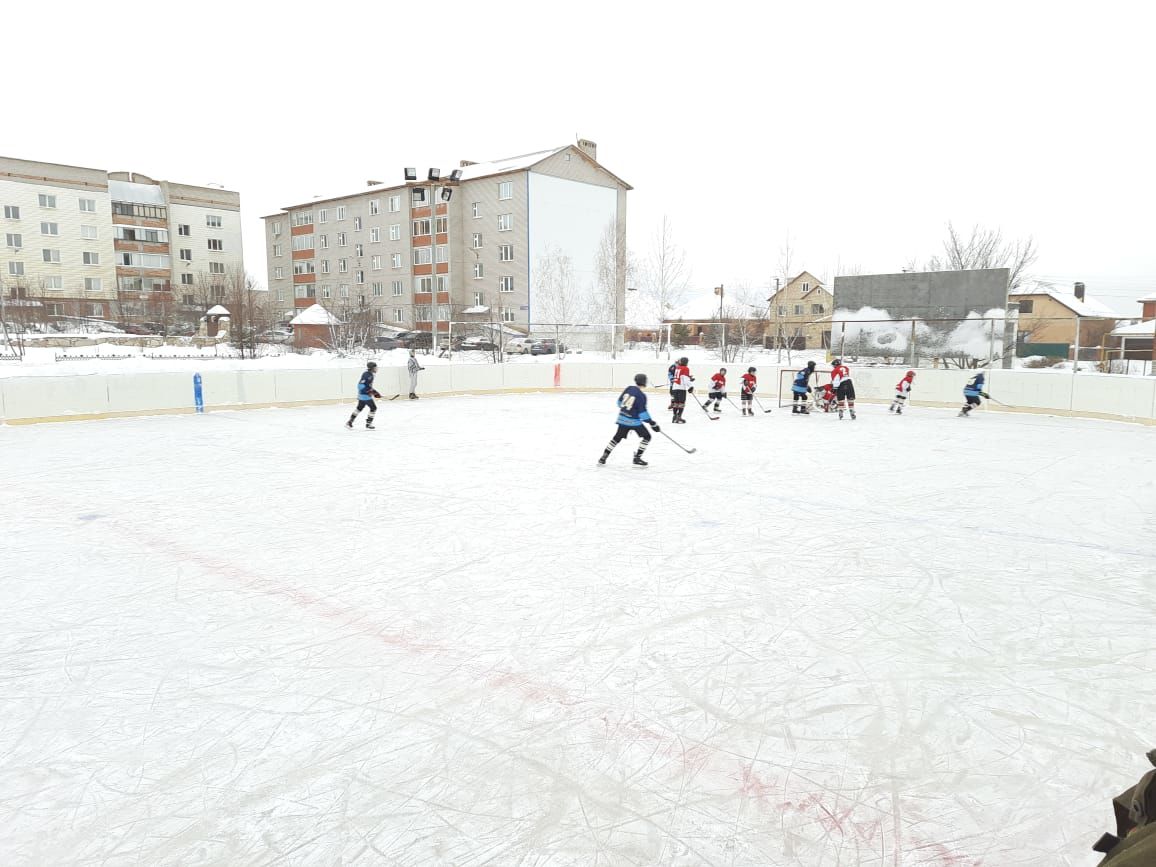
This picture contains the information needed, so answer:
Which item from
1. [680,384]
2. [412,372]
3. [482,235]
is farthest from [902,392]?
[482,235]

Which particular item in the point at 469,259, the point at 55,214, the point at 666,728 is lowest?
the point at 666,728

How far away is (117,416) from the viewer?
592 inches

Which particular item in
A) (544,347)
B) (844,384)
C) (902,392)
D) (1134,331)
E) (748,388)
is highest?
(1134,331)

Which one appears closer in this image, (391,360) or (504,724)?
(504,724)

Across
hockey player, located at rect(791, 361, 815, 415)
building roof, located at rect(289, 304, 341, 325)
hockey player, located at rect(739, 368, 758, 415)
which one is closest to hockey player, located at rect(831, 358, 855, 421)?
hockey player, located at rect(791, 361, 815, 415)

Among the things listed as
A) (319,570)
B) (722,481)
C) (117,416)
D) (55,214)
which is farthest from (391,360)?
(55,214)

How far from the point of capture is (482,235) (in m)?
45.9

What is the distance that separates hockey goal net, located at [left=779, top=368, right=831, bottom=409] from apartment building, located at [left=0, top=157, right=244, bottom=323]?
3237 cm

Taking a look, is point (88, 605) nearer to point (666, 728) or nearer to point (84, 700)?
point (84, 700)

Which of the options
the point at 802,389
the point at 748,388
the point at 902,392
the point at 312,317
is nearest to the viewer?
the point at 748,388

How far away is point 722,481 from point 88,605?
612 cm

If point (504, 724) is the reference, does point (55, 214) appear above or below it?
above

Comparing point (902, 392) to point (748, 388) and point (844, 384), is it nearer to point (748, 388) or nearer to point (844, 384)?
point (844, 384)

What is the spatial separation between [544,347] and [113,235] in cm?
4446
